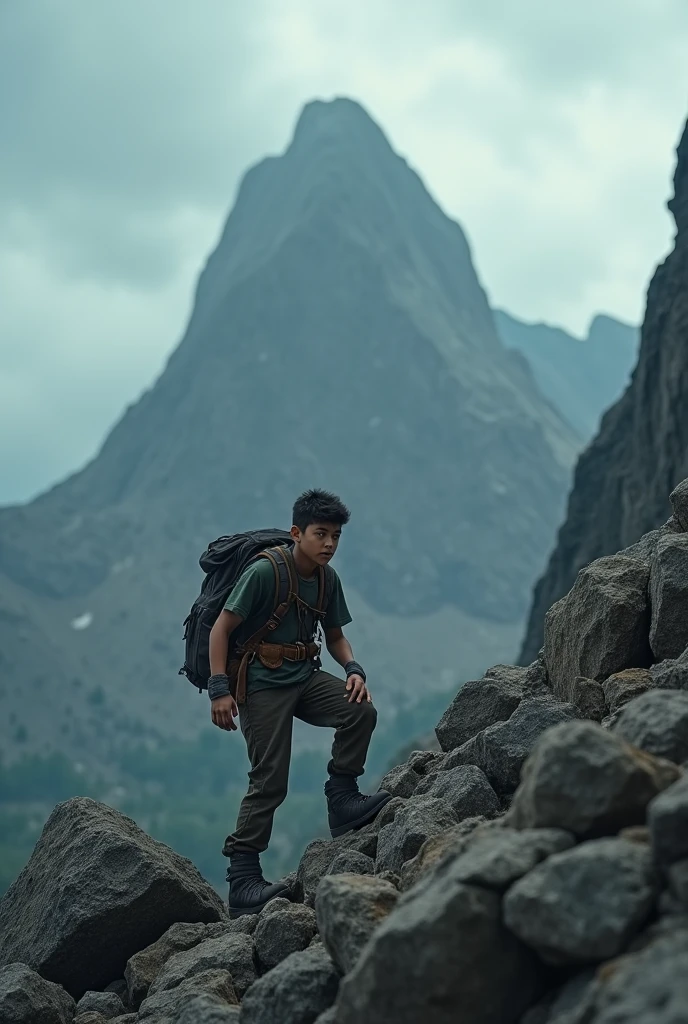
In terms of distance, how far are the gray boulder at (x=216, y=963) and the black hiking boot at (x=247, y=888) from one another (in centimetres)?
67

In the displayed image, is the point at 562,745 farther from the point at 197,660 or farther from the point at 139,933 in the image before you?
the point at 139,933

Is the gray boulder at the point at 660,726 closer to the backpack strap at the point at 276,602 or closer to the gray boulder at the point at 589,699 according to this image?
the gray boulder at the point at 589,699

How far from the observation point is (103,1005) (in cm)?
916

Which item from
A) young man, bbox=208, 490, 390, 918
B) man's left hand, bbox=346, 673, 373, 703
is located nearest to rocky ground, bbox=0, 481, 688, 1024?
young man, bbox=208, 490, 390, 918

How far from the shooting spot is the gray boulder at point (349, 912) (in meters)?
6.19

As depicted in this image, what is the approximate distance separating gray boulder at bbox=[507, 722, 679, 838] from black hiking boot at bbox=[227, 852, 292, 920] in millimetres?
4955

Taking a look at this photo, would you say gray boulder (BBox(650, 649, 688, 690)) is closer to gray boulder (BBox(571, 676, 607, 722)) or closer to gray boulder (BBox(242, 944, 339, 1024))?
gray boulder (BBox(571, 676, 607, 722))

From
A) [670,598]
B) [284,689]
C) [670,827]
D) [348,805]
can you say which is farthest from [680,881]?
[348,805]

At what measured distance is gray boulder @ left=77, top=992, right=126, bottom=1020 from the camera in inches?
358

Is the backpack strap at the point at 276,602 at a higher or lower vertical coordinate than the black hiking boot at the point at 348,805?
higher

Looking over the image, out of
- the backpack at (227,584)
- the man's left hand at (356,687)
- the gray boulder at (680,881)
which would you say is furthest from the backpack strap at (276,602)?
the gray boulder at (680,881)

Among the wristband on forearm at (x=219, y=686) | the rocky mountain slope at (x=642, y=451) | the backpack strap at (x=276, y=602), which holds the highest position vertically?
the rocky mountain slope at (x=642, y=451)

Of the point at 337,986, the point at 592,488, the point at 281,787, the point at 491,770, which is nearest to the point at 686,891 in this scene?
the point at 337,986

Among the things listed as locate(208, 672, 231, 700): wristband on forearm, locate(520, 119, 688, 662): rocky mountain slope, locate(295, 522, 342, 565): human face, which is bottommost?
locate(208, 672, 231, 700): wristband on forearm
